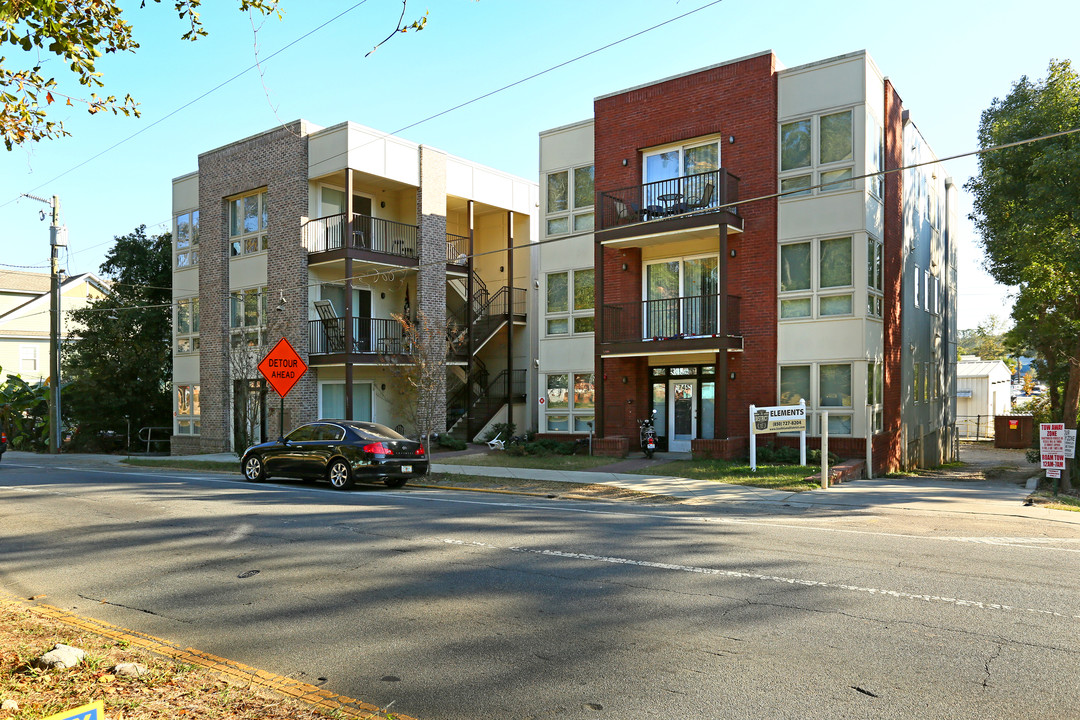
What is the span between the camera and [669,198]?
21.0 metres

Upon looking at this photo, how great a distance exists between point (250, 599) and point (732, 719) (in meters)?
4.48

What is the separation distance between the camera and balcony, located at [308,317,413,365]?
25.3 metres

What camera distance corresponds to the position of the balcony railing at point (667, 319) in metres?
20.7

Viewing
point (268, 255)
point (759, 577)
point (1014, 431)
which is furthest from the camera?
point (1014, 431)

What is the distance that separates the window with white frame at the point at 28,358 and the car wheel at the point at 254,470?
41.3 meters

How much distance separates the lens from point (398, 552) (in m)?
8.70

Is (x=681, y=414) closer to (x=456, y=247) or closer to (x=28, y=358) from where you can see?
(x=456, y=247)

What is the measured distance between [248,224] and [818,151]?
19.6 meters

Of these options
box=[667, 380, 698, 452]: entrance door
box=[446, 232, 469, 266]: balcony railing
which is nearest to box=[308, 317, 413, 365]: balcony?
box=[446, 232, 469, 266]: balcony railing

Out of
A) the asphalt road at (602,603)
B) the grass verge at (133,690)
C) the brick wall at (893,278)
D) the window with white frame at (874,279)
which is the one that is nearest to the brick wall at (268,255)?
the asphalt road at (602,603)

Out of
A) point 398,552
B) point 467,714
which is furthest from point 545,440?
point 467,714

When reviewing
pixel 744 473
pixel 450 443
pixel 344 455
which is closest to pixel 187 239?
pixel 450 443

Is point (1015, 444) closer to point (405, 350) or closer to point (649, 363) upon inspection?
point (649, 363)

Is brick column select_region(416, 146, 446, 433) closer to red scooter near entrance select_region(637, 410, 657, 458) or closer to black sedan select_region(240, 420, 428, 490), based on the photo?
red scooter near entrance select_region(637, 410, 657, 458)
